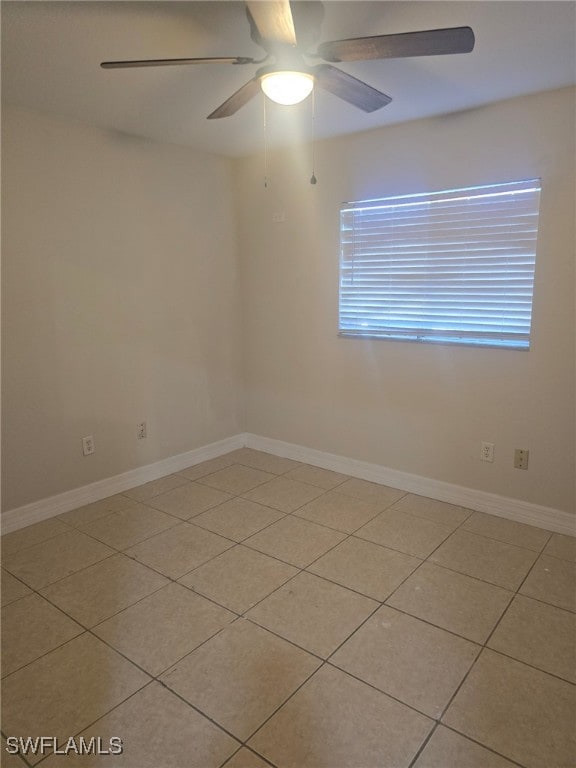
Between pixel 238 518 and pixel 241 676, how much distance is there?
1.19m

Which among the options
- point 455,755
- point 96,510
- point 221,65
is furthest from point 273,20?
point 96,510

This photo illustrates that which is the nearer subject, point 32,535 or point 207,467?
point 32,535

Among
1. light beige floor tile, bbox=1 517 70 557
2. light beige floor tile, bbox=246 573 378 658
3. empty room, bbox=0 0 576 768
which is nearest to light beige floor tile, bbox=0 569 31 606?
empty room, bbox=0 0 576 768

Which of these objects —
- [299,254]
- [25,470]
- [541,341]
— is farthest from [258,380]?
[541,341]

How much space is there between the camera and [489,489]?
9.71ft

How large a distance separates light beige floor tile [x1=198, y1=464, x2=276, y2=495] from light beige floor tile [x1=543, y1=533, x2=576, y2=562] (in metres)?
1.79

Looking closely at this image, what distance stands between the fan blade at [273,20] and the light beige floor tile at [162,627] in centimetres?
217

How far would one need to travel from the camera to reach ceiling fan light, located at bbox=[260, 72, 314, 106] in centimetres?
175

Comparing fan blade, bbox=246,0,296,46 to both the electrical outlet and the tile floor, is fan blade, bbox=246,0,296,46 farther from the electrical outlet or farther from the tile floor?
the electrical outlet

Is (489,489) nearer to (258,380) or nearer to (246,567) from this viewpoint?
(246,567)

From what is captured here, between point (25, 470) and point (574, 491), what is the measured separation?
10.1 feet

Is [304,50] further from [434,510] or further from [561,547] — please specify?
[561,547]

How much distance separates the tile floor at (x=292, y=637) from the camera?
5.01ft

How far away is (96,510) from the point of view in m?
3.04
